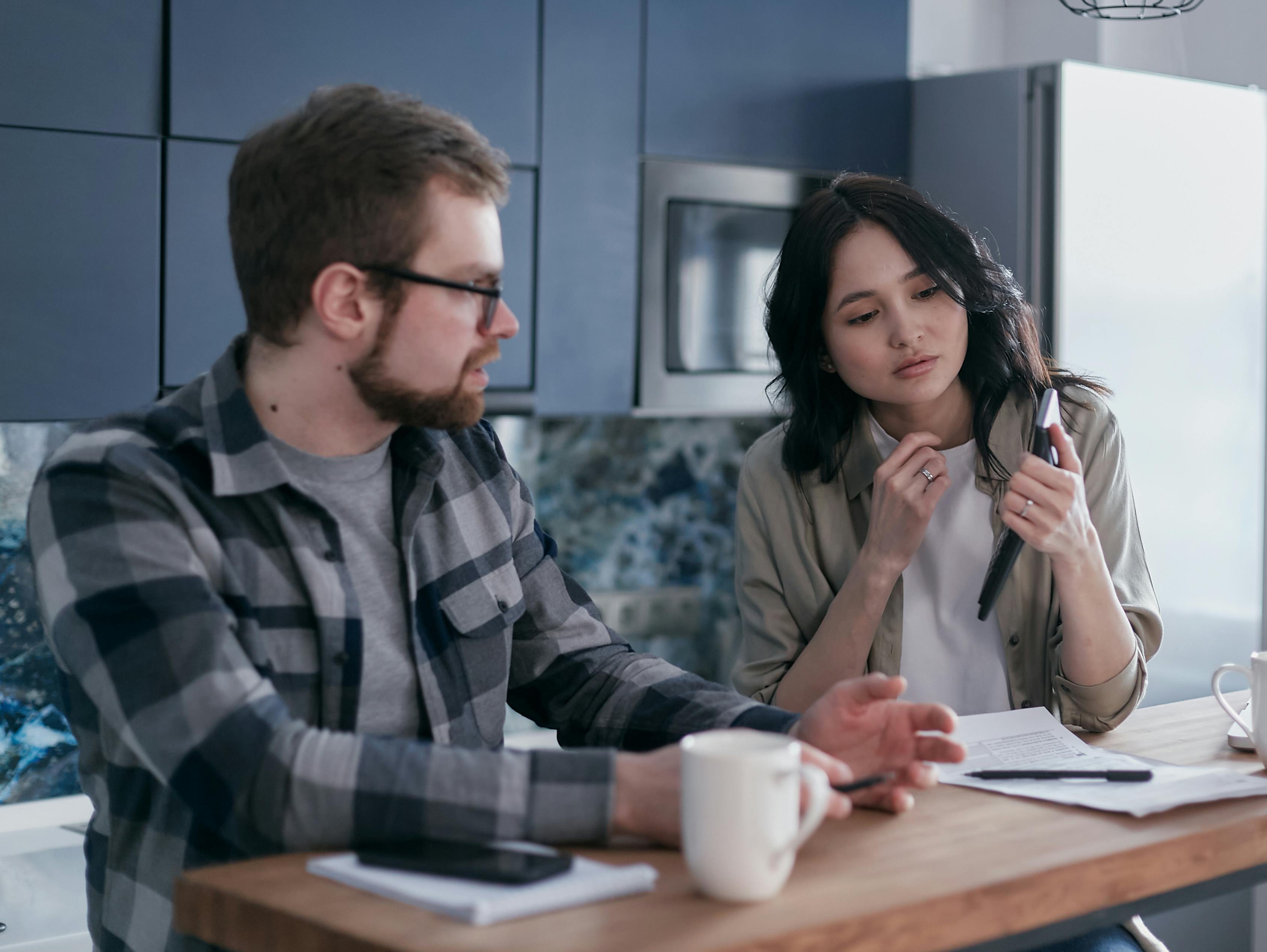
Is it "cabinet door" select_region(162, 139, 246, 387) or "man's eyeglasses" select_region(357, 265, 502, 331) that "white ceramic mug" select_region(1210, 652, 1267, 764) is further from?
"cabinet door" select_region(162, 139, 246, 387)

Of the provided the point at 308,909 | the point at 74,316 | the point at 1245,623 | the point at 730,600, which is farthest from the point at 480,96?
the point at 1245,623

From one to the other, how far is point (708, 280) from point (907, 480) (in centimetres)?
108

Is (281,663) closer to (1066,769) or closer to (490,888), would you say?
(490,888)

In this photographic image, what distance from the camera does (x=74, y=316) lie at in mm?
1959

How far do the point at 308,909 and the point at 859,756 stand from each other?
20.4 inches

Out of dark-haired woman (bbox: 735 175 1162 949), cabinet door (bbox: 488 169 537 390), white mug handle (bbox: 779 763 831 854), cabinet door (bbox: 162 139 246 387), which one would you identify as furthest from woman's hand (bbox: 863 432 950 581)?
cabinet door (bbox: 162 139 246 387)

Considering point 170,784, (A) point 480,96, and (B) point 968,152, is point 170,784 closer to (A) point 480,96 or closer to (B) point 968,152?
(A) point 480,96

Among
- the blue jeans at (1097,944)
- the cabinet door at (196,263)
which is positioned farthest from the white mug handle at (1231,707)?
the cabinet door at (196,263)

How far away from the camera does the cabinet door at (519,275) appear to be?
2.38 m

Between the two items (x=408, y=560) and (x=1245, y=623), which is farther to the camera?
(x=1245, y=623)

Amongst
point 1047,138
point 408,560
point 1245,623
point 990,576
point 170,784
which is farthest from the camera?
point 1245,623

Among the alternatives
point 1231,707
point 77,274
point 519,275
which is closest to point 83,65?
point 77,274

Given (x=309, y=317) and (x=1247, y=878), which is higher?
(x=309, y=317)

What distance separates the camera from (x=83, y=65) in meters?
1.94
